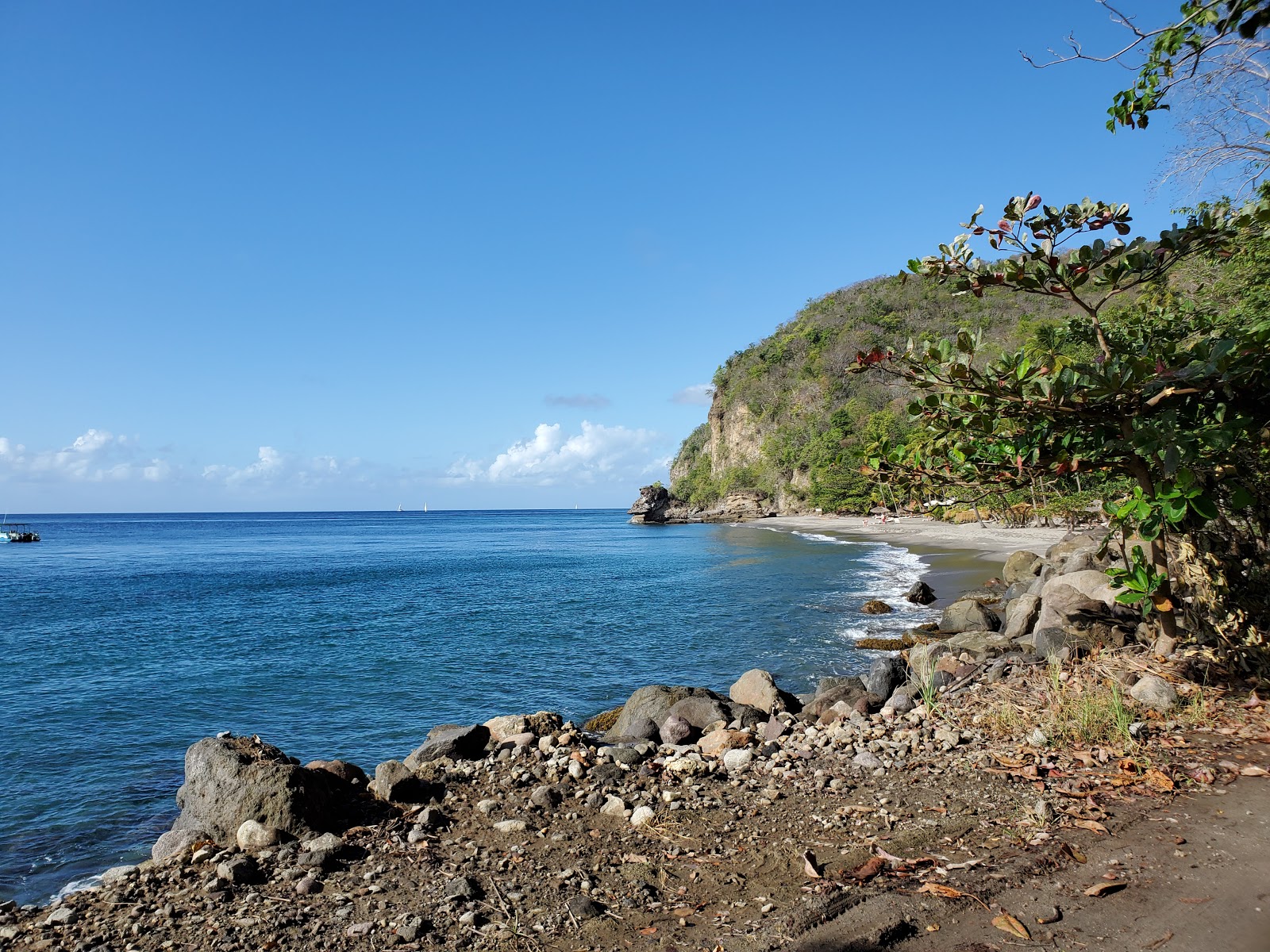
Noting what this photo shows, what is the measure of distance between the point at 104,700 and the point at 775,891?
16764 millimetres

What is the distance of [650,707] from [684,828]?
5.77 metres

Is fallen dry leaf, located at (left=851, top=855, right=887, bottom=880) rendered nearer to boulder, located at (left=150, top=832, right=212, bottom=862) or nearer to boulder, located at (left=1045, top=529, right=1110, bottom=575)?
boulder, located at (left=150, top=832, right=212, bottom=862)

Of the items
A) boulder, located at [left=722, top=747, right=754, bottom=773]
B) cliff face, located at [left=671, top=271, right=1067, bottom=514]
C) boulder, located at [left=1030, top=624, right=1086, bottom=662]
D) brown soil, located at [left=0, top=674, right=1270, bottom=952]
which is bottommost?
boulder, located at [left=722, top=747, right=754, bottom=773]

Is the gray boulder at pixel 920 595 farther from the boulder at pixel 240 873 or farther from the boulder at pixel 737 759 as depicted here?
the boulder at pixel 240 873

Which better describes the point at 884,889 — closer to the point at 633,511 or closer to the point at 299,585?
the point at 299,585

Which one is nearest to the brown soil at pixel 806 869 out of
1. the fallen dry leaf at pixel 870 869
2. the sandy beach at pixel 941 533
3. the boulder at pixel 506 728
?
the fallen dry leaf at pixel 870 869

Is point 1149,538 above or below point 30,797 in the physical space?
above

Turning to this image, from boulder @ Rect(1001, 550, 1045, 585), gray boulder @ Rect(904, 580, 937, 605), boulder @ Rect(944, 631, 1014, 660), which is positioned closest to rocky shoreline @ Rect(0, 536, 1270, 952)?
boulder @ Rect(944, 631, 1014, 660)

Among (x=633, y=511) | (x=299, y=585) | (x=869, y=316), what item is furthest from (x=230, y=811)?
(x=633, y=511)

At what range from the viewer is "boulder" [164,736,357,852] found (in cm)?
657

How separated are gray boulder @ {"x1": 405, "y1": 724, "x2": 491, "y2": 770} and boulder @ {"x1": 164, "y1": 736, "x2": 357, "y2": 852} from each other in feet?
5.42

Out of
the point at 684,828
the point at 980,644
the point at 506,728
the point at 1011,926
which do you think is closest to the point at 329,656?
the point at 506,728

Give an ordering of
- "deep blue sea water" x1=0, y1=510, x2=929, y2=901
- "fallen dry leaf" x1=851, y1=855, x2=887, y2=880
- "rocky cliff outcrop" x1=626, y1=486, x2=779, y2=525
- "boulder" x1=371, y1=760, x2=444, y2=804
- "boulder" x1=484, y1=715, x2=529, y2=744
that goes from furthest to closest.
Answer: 1. "rocky cliff outcrop" x1=626, y1=486, x2=779, y2=525
2. "deep blue sea water" x1=0, y1=510, x2=929, y2=901
3. "boulder" x1=484, y1=715, x2=529, y2=744
4. "boulder" x1=371, y1=760, x2=444, y2=804
5. "fallen dry leaf" x1=851, y1=855, x2=887, y2=880

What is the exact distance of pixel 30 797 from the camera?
1004 cm
